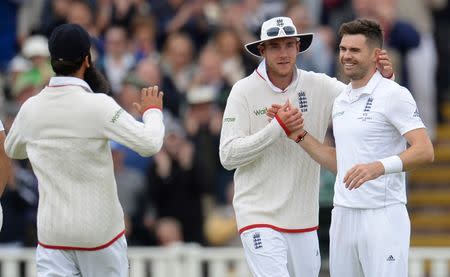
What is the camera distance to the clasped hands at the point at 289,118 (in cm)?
1124

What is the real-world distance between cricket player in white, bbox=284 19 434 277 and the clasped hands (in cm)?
12

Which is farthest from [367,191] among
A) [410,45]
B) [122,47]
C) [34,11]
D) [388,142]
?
[34,11]

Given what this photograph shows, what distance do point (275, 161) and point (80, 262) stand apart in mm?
1658

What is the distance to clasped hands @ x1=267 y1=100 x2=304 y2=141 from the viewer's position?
11242 mm

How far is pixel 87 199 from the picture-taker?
1096cm

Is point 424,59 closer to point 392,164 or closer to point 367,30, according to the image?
point 367,30

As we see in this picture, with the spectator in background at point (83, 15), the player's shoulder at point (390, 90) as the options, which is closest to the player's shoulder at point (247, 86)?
the player's shoulder at point (390, 90)

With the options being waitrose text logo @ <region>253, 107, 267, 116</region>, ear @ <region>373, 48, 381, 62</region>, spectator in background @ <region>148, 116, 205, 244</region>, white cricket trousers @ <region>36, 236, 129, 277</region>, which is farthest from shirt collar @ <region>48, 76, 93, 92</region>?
spectator in background @ <region>148, 116, 205, 244</region>

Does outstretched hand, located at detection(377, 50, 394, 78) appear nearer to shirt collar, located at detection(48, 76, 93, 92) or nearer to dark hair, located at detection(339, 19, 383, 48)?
dark hair, located at detection(339, 19, 383, 48)

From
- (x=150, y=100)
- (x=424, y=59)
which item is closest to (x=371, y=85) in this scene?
(x=150, y=100)

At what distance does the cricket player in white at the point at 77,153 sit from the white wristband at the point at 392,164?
1.57 m

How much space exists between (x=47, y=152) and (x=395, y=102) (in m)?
2.46

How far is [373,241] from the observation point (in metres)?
11.1

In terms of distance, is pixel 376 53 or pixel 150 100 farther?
pixel 376 53
